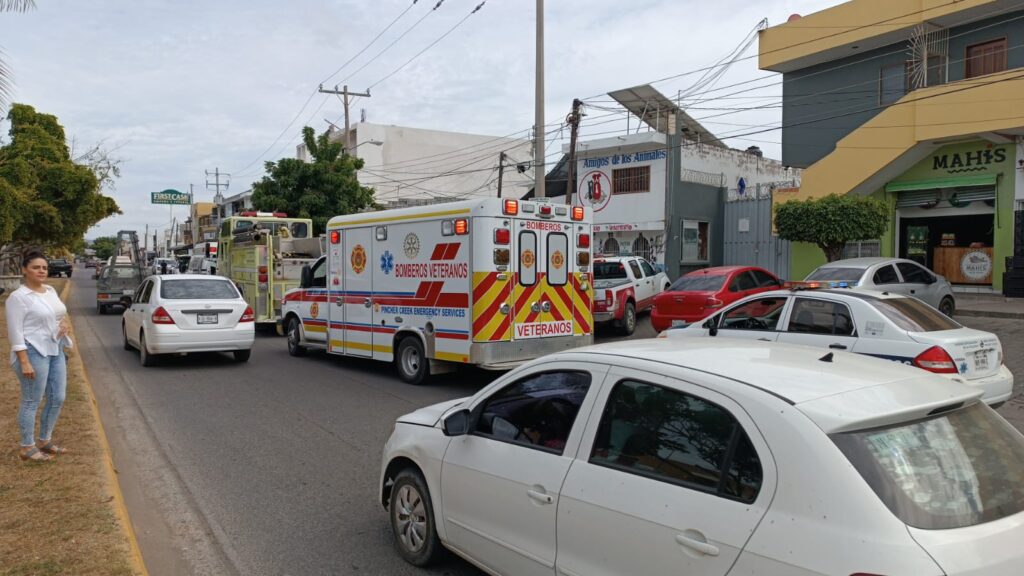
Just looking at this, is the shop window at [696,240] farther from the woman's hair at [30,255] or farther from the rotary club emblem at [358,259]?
the woman's hair at [30,255]

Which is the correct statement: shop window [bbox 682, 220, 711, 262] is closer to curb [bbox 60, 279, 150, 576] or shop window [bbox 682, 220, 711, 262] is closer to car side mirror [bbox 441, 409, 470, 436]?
curb [bbox 60, 279, 150, 576]

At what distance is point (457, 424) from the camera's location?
4066 mm

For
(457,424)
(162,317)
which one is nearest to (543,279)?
(457,424)

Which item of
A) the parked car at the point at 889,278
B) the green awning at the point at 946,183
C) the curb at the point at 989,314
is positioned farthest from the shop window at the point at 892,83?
the parked car at the point at 889,278

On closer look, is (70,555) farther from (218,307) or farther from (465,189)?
(465,189)

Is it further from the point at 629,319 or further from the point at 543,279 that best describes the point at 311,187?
the point at 543,279

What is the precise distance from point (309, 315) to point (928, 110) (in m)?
17.6

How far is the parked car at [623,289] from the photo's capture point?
1650 centimetres

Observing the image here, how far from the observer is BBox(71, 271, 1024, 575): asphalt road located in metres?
4.85

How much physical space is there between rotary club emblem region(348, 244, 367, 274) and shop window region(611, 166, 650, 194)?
17.1 meters

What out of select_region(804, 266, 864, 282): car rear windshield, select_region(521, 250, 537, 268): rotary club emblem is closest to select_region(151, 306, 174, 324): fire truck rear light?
select_region(521, 250, 537, 268): rotary club emblem

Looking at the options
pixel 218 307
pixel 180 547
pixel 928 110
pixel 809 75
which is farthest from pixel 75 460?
pixel 809 75

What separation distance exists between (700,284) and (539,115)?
261 inches

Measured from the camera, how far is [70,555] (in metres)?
4.43
